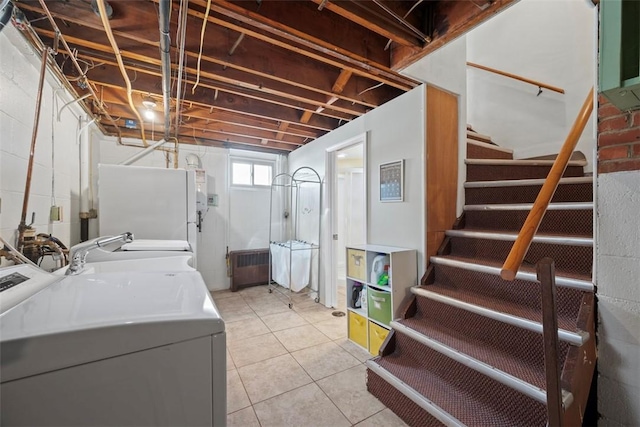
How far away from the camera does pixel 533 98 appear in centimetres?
309

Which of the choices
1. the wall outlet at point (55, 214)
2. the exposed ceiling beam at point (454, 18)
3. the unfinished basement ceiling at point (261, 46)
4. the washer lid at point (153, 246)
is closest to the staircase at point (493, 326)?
the exposed ceiling beam at point (454, 18)

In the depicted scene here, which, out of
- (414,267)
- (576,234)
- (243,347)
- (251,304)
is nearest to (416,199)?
(414,267)

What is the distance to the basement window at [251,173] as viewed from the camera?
4.43 m

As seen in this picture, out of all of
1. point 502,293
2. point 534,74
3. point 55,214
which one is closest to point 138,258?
point 55,214

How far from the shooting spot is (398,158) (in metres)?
2.53

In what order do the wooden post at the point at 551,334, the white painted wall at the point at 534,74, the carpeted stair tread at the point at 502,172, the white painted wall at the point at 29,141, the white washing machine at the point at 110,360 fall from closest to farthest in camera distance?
the white washing machine at the point at 110,360 → the wooden post at the point at 551,334 → the white painted wall at the point at 29,141 → the carpeted stair tread at the point at 502,172 → the white painted wall at the point at 534,74

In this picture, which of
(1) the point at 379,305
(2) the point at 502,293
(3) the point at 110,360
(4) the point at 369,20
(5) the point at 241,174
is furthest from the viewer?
(5) the point at 241,174

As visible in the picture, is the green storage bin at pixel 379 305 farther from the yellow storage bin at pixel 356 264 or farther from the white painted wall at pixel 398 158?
the white painted wall at pixel 398 158

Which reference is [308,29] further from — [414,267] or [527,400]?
[527,400]

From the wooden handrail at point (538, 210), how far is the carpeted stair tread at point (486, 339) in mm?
712

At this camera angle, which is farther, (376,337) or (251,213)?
(251,213)

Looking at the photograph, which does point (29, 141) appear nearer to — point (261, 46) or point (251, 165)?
point (261, 46)

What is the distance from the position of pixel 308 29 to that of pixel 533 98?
117 inches

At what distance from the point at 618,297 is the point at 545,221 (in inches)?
31.6
